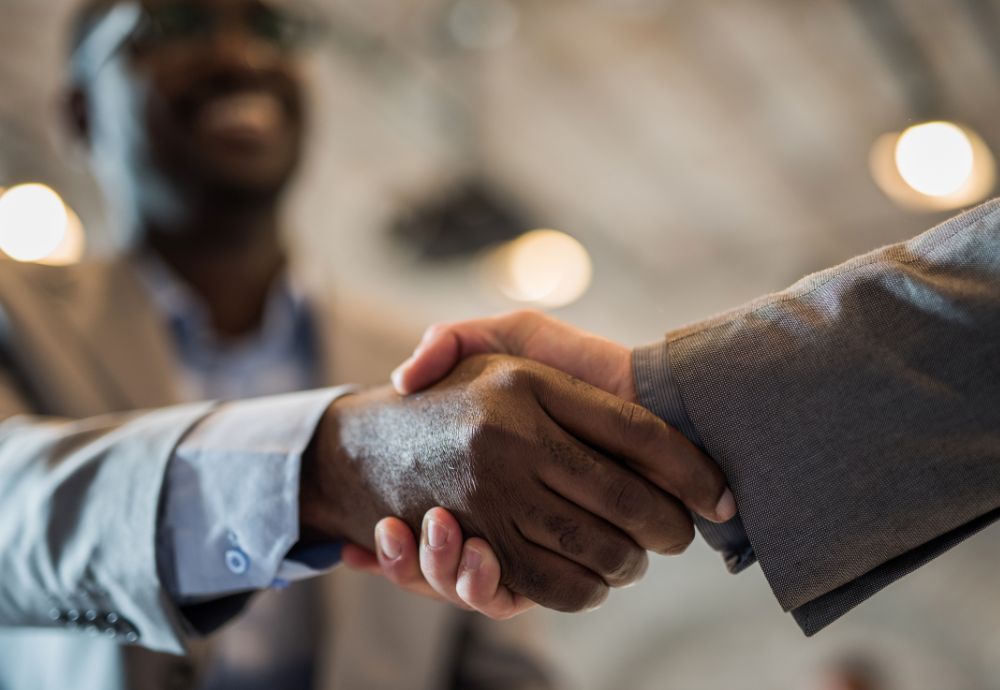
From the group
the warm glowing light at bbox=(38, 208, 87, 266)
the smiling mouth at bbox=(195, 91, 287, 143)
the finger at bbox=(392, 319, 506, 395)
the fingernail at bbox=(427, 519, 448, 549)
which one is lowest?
the warm glowing light at bbox=(38, 208, 87, 266)

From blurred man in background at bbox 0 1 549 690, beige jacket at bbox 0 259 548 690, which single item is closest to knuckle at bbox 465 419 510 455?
beige jacket at bbox 0 259 548 690

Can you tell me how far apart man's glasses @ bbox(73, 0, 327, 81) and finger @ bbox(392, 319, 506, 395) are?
112 cm

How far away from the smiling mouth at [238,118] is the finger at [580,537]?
1.17m

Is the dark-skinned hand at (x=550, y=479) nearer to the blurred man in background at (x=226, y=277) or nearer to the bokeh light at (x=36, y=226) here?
the blurred man in background at (x=226, y=277)

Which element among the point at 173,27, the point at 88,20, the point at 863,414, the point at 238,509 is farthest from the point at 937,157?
the point at 238,509

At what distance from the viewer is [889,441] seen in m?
0.80

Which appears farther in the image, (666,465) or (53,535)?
(53,535)

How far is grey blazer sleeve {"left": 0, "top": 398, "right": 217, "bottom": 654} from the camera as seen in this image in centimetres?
95

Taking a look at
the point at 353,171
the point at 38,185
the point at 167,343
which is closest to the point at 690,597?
the point at 353,171

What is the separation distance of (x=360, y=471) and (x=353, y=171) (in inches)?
153

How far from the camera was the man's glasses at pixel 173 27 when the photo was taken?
1.78m

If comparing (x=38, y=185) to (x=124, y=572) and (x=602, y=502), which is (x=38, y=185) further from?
(x=602, y=502)

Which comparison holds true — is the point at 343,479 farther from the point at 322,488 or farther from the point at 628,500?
the point at 628,500

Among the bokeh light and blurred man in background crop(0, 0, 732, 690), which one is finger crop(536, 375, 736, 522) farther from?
the bokeh light
